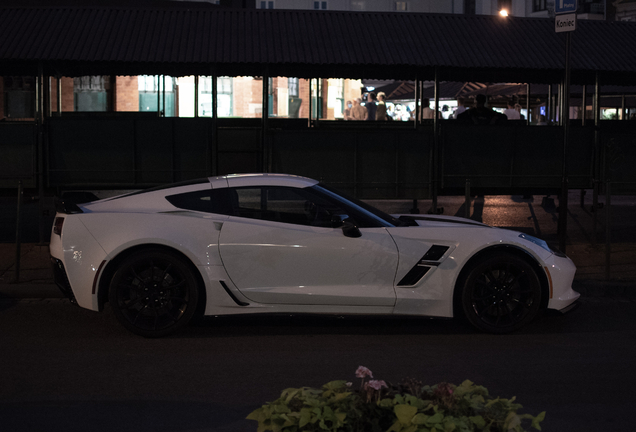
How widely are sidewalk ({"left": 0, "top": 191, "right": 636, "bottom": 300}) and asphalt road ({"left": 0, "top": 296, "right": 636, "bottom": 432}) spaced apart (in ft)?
2.69

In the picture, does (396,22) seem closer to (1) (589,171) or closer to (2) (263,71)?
(2) (263,71)

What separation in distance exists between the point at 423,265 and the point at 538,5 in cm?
5514

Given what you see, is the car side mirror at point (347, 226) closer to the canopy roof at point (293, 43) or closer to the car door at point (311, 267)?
the car door at point (311, 267)

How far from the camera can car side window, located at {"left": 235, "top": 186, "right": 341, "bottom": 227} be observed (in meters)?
6.64

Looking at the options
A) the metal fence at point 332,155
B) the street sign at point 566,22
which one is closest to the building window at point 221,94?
the metal fence at point 332,155

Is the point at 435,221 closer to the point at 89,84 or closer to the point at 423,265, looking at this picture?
the point at 423,265

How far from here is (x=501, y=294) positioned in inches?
263

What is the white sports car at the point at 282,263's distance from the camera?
21.2 ft

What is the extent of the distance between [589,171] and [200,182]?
8164 mm

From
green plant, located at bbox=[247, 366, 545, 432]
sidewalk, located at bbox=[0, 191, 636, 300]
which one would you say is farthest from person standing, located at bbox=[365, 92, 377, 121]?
green plant, located at bbox=[247, 366, 545, 432]

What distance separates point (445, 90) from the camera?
99.9ft

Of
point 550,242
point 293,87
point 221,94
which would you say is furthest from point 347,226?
point 293,87

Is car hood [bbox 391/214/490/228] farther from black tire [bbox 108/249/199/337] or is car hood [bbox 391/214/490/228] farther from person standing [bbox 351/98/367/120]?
person standing [bbox 351/98/367/120]

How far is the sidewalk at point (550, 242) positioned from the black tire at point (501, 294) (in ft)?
7.25
